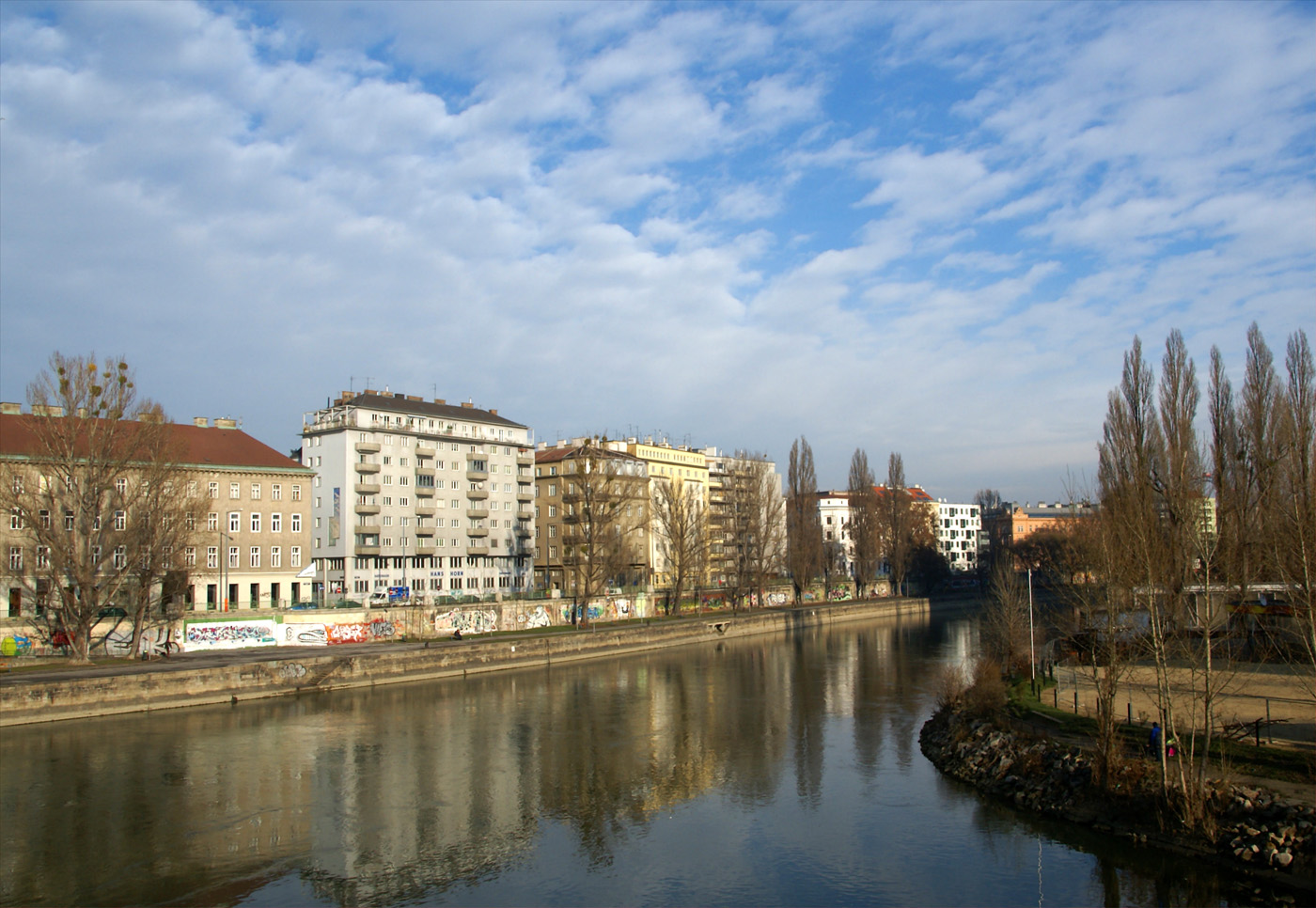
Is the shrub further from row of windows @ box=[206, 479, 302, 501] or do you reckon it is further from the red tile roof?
row of windows @ box=[206, 479, 302, 501]

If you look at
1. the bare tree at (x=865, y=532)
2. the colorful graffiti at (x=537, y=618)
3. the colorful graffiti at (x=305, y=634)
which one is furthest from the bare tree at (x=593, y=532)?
the bare tree at (x=865, y=532)

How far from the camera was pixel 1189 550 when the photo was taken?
2911 centimetres

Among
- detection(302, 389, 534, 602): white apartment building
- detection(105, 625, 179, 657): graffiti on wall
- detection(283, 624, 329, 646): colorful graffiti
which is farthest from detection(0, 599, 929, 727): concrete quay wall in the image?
detection(302, 389, 534, 602): white apartment building

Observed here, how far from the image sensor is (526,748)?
104 feet

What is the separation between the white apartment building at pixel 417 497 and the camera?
7619 centimetres

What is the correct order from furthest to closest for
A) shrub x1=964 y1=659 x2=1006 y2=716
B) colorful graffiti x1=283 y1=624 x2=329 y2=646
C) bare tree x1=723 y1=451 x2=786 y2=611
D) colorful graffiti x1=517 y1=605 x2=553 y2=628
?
bare tree x1=723 y1=451 x2=786 y2=611
colorful graffiti x1=517 y1=605 x2=553 y2=628
colorful graffiti x1=283 y1=624 x2=329 y2=646
shrub x1=964 y1=659 x2=1006 y2=716

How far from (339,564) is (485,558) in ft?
47.6

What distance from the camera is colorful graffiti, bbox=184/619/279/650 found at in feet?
162

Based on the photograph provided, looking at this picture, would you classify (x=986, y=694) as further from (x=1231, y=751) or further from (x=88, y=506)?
(x=88, y=506)

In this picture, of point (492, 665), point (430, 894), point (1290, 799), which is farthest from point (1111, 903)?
point (492, 665)

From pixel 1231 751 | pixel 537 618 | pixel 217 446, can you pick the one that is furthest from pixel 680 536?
pixel 1231 751

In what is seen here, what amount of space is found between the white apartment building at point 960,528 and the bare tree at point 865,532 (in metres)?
76.9

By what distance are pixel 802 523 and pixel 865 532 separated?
12.7m

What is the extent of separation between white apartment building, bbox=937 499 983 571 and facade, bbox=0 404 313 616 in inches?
5540
